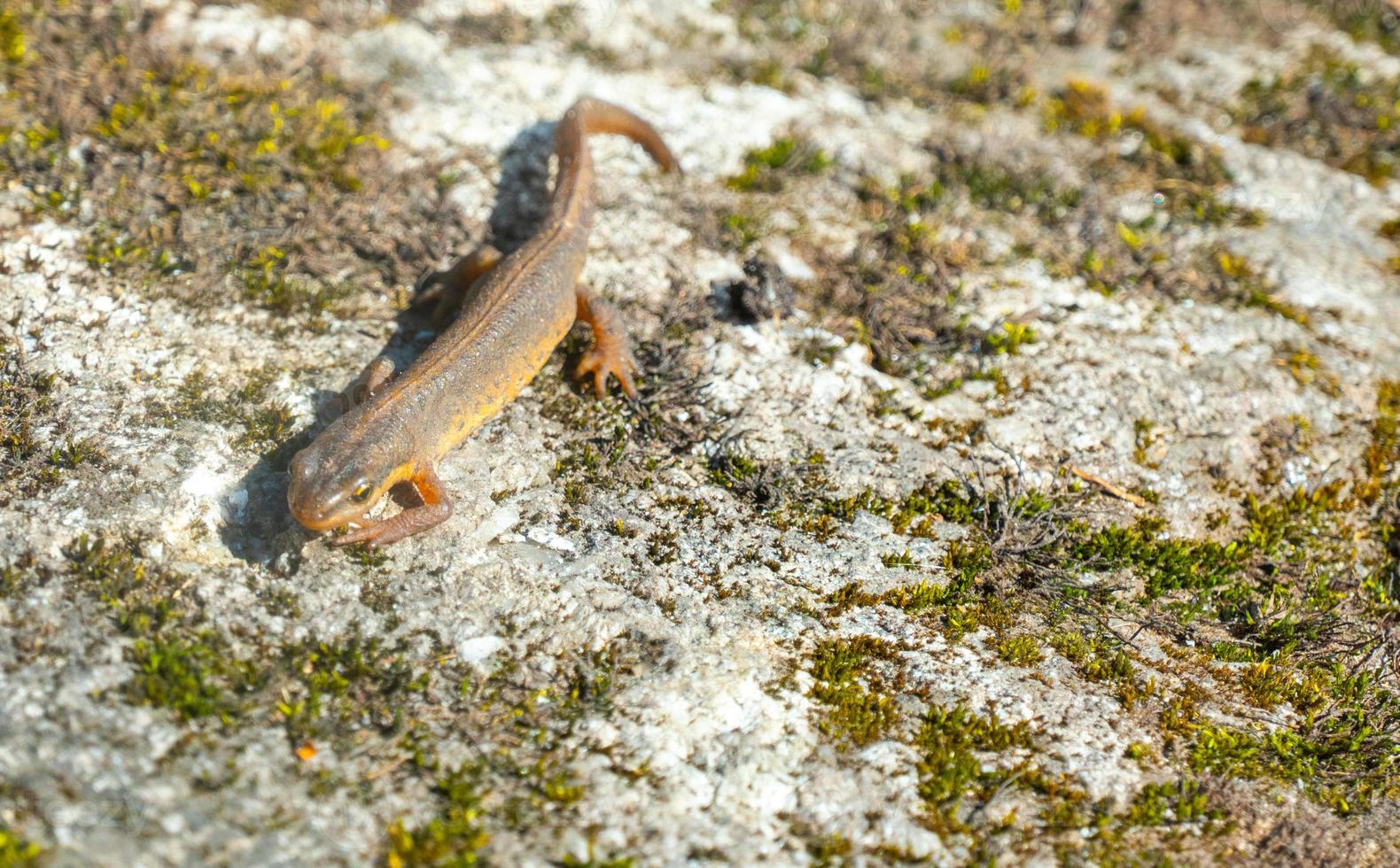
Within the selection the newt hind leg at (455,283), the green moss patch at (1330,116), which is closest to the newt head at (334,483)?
the newt hind leg at (455,283)

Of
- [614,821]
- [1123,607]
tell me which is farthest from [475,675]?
[1123,607]

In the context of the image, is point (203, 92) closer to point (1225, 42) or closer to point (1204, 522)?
point (1204, 522)

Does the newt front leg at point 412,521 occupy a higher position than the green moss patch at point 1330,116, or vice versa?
the green moss patch at point 1330,116

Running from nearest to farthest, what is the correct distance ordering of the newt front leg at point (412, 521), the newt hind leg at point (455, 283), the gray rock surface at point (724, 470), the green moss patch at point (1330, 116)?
the gray rock surface at point (724, 470), the newt front leg at point (412, 521), the newt hind leg at point (455, 283), the green moss patch at point (1330, 116)

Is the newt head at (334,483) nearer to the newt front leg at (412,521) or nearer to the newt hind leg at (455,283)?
the newt front leg at (412,521)

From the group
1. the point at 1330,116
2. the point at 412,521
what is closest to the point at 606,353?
the point at 412,521

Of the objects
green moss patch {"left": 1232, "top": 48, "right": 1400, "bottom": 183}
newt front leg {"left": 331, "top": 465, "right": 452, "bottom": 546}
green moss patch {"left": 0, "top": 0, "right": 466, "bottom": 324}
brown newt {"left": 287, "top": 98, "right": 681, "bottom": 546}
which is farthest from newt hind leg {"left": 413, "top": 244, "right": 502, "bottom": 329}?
green moss patch {"left": 1232, "top": 48, "right": 1400, "bottom": 183}

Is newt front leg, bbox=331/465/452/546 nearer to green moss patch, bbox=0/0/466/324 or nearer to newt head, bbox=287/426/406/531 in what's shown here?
newt head, bbox=287/426/406/531

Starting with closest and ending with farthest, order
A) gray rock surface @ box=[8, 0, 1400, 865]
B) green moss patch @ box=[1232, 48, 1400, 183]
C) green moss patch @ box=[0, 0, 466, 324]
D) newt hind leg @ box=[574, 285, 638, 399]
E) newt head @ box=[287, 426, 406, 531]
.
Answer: gray rock surface @ box=[8, 0, 1400, 865]
newt head @ box=[287, 426, 406, 531]
newt hind leg @ box=[574, 285, 638, 399]
green moss patch @ box=[0, 0, 466, 324]
green moss patch @ box=[1232, 48, 1400, 183]
